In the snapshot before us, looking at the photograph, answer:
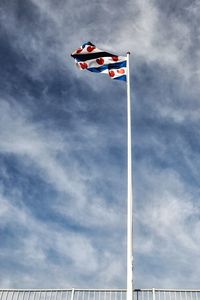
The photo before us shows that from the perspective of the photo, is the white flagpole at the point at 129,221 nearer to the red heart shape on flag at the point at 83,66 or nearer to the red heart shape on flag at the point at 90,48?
the red heart shape on flag at the point at 83,66

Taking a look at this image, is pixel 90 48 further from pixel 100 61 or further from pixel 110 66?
pixel 110 66

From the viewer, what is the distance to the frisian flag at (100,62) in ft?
51.9

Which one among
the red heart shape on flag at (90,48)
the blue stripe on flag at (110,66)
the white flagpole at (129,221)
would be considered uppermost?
the red heart shape on flag at (90,48)

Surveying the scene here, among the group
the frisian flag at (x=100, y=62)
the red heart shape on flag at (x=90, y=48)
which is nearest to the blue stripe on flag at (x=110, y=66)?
the frisian flag at (x=100, y=62)

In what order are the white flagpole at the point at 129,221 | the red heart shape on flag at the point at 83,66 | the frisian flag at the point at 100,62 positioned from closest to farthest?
the white flagpole at the point at 129,221 → the frisian flag at the point at 100,62 → the red heart shape on flag at the point at 83,66

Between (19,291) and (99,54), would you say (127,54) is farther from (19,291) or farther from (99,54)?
(19,291)

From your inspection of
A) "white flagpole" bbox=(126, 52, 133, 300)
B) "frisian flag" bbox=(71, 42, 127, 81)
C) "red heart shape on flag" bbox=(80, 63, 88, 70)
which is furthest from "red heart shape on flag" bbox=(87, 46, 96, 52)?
"white flagpole" bbox=(126, 52, 133, 300)

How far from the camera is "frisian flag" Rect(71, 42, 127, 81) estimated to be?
1580 centimetres

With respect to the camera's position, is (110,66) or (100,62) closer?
(100,62)

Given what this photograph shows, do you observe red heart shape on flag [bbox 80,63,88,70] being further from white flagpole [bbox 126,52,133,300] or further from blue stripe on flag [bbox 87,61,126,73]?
white flagpole [bbox 126,52,133,300]

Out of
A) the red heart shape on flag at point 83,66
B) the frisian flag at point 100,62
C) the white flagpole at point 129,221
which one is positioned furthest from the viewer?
the red heart shape on flag at point 83,66

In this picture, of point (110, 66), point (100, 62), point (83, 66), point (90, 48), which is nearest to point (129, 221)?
point (110, 66)

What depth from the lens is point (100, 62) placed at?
15828 mm

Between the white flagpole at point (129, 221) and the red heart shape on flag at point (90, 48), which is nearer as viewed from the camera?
the white flagpole at point (129, 221)
